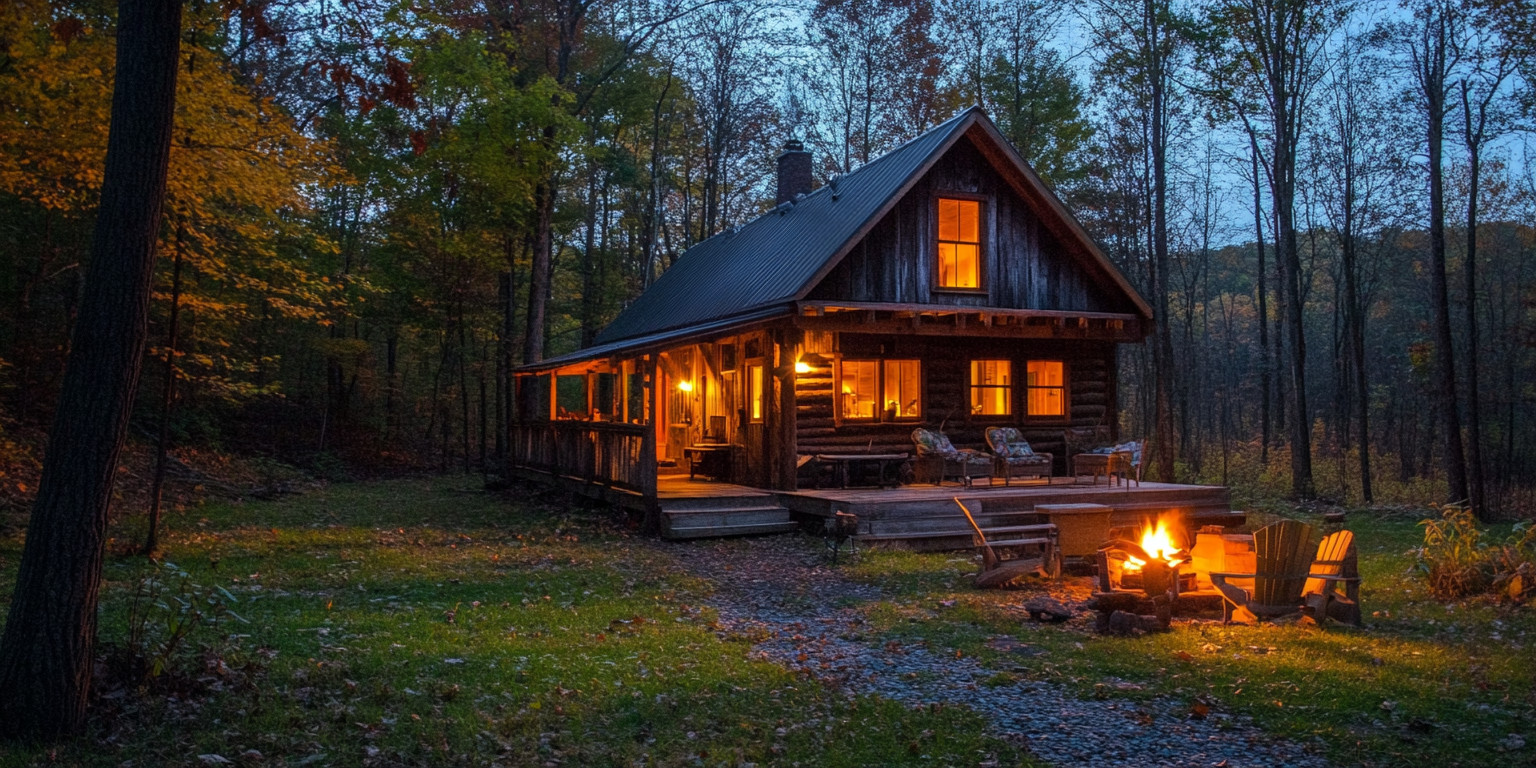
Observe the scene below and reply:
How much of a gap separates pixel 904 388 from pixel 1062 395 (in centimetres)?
339

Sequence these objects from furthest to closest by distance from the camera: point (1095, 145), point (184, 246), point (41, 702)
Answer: point (1095, 145) → point (184, 246) → point (41, 702)

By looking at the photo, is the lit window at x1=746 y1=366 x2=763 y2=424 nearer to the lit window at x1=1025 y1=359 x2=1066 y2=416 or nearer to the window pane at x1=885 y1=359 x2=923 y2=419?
the window pane at x1=885 y1=359 x2=923 y2=419

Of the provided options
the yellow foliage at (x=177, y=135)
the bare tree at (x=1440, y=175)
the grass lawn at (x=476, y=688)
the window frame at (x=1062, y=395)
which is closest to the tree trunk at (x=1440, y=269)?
the bare tree at (x=1440, y=175)

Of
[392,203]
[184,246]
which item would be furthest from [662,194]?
[184,246]

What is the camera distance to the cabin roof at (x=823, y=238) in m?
15.2

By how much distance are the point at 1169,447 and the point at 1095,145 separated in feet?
40.3

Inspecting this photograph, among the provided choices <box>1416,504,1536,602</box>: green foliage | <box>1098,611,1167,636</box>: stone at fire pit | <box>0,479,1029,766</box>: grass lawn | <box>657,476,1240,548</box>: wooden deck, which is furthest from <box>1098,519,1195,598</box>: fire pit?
<box>657,476,1240,548</box>: wooden deck

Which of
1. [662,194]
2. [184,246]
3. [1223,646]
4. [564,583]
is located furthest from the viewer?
[662,194]

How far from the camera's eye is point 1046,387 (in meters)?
17.6

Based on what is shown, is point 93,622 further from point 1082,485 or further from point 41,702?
point 1082,485

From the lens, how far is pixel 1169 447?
2116 cm

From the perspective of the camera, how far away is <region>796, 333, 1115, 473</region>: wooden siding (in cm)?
1566

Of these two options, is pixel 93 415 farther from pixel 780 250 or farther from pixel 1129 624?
pixel 780 250

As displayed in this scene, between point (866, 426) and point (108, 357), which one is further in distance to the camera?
point (866, 426)
